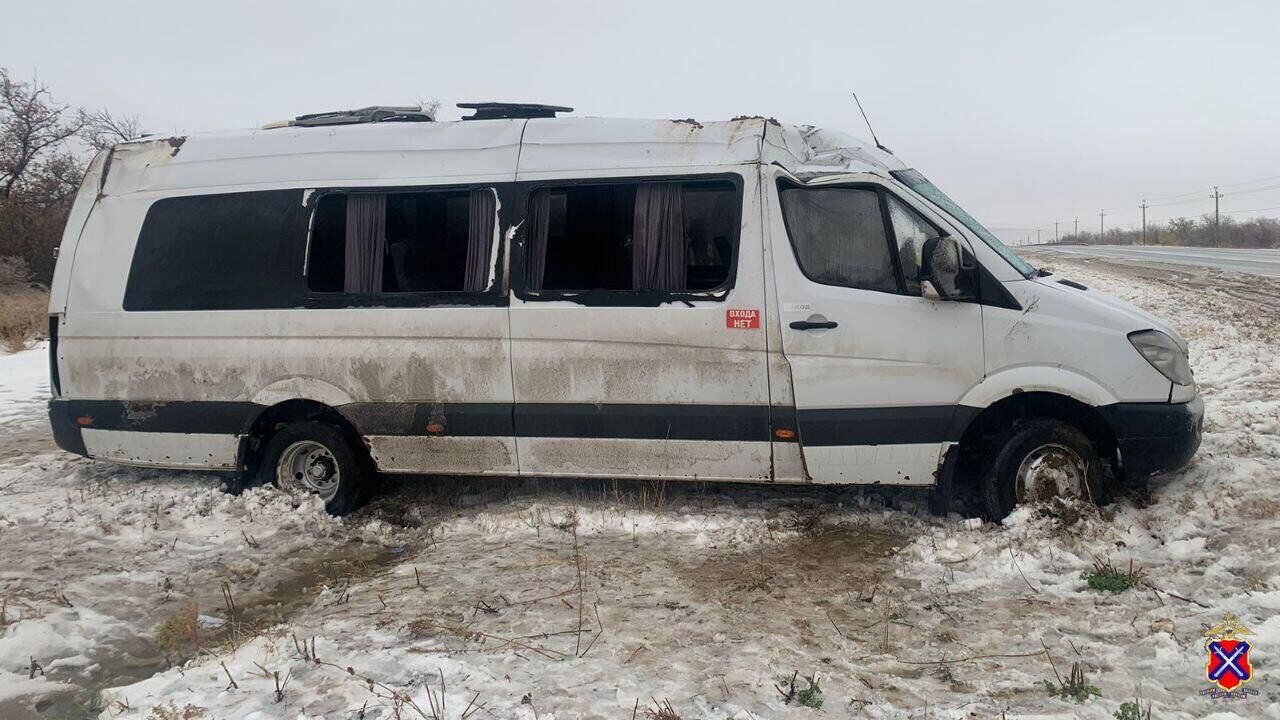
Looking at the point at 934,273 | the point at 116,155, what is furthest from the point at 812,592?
the point at 116,155

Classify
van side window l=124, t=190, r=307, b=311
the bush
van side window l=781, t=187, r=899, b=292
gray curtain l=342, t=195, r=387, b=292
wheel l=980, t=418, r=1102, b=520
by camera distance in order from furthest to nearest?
van side window l=124, t=190, r=307, b=311 → gray curtain l=342, t=195, r=387, b=292 → van side window l=781, t=187, r=899, b=292 → wheel l=980, t=418, r=1102, b=520 → the bush

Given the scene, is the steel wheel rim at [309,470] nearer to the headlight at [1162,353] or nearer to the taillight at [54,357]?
the taillight at [54,357]

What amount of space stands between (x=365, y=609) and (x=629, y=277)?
2.35 meters

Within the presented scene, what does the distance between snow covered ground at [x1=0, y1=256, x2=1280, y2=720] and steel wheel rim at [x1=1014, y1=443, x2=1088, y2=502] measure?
0.14 metres

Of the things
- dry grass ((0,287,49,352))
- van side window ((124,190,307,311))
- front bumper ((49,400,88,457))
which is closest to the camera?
van side window ((124,190,307,311))

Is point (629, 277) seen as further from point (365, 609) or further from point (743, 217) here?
point (365, 609)

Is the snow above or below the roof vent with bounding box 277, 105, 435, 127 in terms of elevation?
below

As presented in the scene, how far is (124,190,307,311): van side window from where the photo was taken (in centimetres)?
546

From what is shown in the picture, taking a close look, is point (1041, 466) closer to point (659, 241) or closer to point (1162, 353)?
point (1162, 353)

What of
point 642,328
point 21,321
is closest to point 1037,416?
point 642,328

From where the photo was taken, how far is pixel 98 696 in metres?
3.35

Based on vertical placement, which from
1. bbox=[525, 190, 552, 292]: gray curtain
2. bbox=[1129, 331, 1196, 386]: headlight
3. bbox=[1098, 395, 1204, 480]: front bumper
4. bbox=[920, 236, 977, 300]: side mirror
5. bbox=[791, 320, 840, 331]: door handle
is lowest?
bbox=[1098, 395, 1204, 480]: front bumper

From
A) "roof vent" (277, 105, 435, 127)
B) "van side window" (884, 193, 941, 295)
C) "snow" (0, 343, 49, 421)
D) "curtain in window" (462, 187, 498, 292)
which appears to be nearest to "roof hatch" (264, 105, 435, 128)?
"roof vent" (277, 105, 435, 127)

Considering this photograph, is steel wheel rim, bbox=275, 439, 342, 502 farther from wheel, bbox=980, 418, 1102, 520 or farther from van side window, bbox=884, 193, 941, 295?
wheel, bbox=980, 418, 1102, 520
